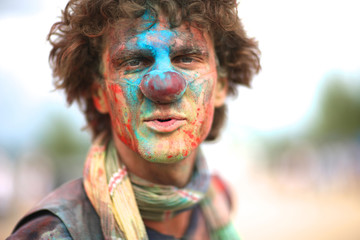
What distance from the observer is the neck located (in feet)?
7.77

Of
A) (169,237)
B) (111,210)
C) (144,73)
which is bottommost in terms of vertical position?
(169,237)

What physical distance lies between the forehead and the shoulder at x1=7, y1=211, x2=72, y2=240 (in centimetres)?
110

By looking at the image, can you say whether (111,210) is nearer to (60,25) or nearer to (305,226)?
(60,25)

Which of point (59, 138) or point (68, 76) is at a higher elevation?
point (68, 76)

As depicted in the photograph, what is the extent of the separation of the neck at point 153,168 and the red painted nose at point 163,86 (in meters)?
0.50

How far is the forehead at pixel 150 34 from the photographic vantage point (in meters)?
2.13

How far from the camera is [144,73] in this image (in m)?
2.16

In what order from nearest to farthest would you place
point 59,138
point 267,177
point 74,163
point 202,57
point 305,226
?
point 202,57
point 305,226
point 74,163
point 267,177
point 59,138

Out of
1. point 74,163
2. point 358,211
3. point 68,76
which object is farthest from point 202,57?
point 74,163

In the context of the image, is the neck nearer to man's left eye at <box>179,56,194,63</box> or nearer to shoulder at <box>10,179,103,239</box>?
shoulder at <box>10,179,103,239</box>

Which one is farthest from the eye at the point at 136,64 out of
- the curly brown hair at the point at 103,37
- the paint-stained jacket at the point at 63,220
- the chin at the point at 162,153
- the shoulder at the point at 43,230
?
the shoulder at the point at 43,230

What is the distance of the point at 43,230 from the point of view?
2029mm

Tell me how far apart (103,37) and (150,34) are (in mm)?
384

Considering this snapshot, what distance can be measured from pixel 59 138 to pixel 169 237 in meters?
39.0
